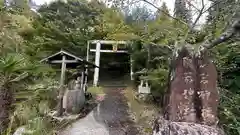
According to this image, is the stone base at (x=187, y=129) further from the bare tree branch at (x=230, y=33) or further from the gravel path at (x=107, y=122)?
the gravel path at (x=107, y=122)

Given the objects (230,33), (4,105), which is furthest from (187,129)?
(4,105)

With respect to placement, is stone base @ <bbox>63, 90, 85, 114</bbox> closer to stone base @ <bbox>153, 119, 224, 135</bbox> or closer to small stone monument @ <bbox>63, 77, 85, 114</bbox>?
small stone monument @ <bbox>63, 77, 85, 114</bbox>

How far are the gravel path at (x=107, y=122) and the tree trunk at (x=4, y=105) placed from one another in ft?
4.86

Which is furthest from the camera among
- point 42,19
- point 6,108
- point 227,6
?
point 42,19

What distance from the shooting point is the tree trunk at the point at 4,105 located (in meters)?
4.71

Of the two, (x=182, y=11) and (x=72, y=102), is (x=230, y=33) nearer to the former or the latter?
(x=182, y=11)

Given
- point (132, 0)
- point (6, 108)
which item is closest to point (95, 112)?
point (6, 108)

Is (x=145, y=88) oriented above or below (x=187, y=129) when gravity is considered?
above

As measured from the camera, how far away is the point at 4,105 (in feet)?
15.6

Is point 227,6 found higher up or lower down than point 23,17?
lower down

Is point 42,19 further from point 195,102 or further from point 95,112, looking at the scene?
point 195,102

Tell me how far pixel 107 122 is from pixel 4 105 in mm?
2812

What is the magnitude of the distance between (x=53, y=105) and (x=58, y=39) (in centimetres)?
534

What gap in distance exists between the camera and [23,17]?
1322 centimetres
